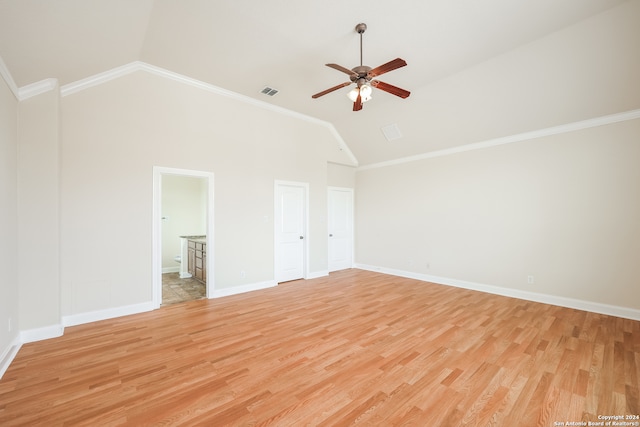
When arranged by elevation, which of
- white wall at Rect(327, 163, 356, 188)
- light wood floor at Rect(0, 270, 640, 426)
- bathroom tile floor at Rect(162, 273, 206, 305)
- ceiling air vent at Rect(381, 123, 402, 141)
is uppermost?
ceiling air vent at Rect(381, 123, 402, 141)

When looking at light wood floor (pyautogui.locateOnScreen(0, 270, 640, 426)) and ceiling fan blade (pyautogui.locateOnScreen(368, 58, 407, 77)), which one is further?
ceiling fan blade (pyautogui.locateOnScreen(368, 58, 407, 77))

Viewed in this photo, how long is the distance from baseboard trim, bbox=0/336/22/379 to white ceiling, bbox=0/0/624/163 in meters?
2.80

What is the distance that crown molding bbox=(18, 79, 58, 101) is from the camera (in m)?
2.92

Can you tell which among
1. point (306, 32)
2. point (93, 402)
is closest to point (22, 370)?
point (93, 402)

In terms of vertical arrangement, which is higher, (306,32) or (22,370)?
(306,32)

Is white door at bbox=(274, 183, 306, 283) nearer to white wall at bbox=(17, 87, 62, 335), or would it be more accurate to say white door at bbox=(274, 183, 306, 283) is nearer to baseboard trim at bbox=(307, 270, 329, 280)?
baseboard trim at bbox=(307, 270, 329, 280)

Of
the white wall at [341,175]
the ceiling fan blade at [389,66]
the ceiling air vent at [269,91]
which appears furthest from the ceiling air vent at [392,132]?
the ceiling fan blade at [389,66]

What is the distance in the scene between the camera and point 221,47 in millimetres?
3498

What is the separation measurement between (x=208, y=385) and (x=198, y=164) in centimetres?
342

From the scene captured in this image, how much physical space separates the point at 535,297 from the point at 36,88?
7761 mm

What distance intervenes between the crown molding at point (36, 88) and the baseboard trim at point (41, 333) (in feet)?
8.73

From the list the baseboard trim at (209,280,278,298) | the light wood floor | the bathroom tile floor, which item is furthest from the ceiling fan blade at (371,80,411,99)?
the bathroom tile floor

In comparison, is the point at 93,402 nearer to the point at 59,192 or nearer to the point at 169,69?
the point at 59,192

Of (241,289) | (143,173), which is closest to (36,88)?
(143,173)
